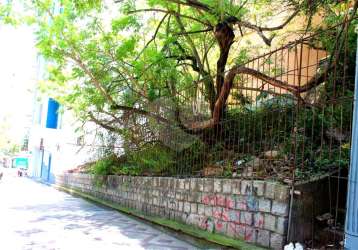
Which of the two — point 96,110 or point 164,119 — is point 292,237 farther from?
point 96,110

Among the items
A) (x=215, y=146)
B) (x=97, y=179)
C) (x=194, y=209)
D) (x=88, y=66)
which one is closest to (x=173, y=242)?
(x=194, y=209)

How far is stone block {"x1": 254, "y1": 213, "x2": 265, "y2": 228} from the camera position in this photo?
19.7ft

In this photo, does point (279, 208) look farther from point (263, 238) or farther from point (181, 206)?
point (181, 206)

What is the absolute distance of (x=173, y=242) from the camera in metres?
Result: 7.68

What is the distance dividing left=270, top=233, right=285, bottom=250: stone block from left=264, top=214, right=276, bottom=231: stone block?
99 millimetres

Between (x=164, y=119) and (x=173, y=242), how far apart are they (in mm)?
3674

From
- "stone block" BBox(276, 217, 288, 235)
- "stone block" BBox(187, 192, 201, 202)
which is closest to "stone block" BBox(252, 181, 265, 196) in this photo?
"stone block" BBox(276, 217, 288, 235)

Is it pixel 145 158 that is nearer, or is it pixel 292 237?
pixel 292 237

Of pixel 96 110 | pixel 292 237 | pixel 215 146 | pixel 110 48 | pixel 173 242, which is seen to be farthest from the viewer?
pixel 96 110

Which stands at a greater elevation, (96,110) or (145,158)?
(96,110)

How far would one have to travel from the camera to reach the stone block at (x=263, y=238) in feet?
19.2

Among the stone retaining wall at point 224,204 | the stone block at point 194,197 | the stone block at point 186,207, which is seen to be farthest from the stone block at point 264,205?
the stone block at point 186,207

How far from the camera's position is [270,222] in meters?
5.85

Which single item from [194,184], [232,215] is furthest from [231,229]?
[194,184]
